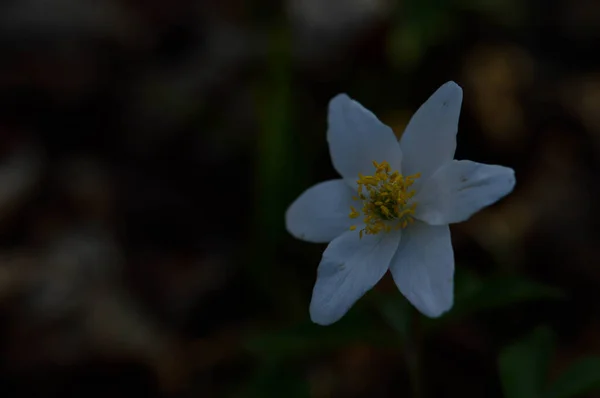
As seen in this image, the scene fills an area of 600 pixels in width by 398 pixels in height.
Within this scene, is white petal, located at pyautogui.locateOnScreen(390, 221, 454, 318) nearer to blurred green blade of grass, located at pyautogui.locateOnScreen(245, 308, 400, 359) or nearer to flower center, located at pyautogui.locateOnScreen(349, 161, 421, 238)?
flower center, located at pyautogui.locateOnScreen(349, 161, 421, 238)

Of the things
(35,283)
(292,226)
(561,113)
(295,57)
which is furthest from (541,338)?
(295,57)

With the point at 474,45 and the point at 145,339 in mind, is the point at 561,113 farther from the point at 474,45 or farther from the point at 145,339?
the point at 145,339

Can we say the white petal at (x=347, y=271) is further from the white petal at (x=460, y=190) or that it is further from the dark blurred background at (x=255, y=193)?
the dark blurred background at (x=255, y=193)

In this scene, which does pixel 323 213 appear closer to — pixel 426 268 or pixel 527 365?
pixel 426 268

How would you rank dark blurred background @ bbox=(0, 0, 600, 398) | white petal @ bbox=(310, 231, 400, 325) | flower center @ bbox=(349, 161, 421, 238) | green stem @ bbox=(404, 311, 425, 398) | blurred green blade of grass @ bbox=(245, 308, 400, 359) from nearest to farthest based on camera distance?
1. white petal @ bbox=(310, 231, 400, 325)
2. flower center @ bbox=(349, 161, 421, 238)
3. green stem @ bbox=(404, 311, 425, 398)
4. blurred green blade of grass @ bbox=(245, 308, 400, 359)
5. dark blurred background @ bbox=(0, 0, 600, 398)

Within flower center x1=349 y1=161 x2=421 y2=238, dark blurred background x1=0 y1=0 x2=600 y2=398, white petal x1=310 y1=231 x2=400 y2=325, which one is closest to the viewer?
white petal x1=310 y1=231 x2=400 y2=325

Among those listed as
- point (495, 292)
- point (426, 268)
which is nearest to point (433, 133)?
point (426, 268)

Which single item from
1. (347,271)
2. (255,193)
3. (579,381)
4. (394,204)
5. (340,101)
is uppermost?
(340,101)

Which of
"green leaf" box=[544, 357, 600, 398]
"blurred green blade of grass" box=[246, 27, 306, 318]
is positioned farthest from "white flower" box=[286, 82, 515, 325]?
"blurred green blade of grass" box=[246, 27, 306, 318]
